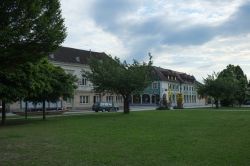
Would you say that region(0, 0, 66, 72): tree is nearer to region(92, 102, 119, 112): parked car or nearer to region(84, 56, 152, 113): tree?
region(84, 56, 152, 113): tree

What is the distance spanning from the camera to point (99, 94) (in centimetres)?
6719

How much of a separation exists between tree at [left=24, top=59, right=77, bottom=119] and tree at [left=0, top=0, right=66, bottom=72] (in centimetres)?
1755

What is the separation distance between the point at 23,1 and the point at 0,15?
762 mm

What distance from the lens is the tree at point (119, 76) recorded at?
46.3 metres

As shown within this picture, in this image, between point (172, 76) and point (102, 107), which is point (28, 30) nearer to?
point (102, 107)

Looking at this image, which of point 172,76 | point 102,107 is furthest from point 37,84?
point 172,76

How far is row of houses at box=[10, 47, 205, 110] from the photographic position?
7944 centimetres

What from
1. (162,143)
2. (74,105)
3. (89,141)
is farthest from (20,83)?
(74,105)

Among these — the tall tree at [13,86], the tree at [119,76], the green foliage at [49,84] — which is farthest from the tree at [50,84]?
the tree at [119,76]

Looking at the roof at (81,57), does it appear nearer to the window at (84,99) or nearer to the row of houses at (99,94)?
the row of houses at (99,94)

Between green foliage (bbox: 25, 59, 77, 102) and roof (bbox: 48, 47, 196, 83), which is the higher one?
roof (bbox: 48, 47, 196, 83)

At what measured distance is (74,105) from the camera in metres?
82.2

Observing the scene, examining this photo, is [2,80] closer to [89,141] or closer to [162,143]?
[89,141]

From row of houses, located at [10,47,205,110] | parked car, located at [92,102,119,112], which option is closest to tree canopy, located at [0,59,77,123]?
row of houses, located at [10,47,205,110]
